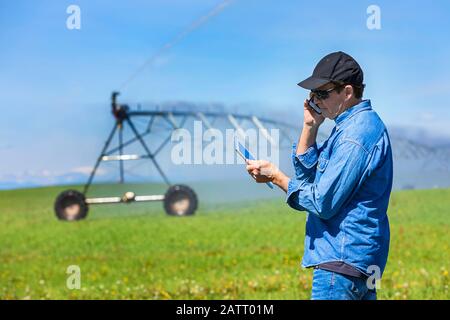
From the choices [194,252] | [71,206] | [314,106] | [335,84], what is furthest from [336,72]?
[71,206]

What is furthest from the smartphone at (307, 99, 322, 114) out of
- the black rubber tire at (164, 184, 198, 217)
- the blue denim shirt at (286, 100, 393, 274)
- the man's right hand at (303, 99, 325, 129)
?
the black rubber tire at (164, 184, 198, 217)

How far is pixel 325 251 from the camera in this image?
11.2 ft

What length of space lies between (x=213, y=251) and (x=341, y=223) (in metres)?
8.38

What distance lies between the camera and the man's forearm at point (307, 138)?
3443 mm

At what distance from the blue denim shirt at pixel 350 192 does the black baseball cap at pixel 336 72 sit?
151mm

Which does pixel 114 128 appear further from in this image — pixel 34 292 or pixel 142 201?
pixel 34 292

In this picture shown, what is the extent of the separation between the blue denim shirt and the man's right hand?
0.32ft

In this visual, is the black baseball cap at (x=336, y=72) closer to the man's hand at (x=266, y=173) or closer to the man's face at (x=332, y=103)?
the man's face at (x=332, y=103)

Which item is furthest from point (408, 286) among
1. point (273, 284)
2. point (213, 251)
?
point (213, 251)

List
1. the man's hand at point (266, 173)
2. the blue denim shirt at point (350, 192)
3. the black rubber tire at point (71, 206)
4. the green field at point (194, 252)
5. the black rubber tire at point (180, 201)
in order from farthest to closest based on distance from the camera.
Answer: the black rubber tire at point (71, 206) < the black rubber tire at point (180, 201) < the green field at point (194, 252) < the man's hand at point (266, 173) < the blue denim shirt at point (350, 192)

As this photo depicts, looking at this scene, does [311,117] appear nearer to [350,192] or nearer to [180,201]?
[350,192]

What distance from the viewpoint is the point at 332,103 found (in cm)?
346

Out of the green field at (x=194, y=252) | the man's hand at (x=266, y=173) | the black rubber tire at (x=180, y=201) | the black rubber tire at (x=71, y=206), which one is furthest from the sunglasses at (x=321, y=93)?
the black rubber tire at (x=71, y=206)

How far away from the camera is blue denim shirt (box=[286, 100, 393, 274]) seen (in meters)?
3.29
